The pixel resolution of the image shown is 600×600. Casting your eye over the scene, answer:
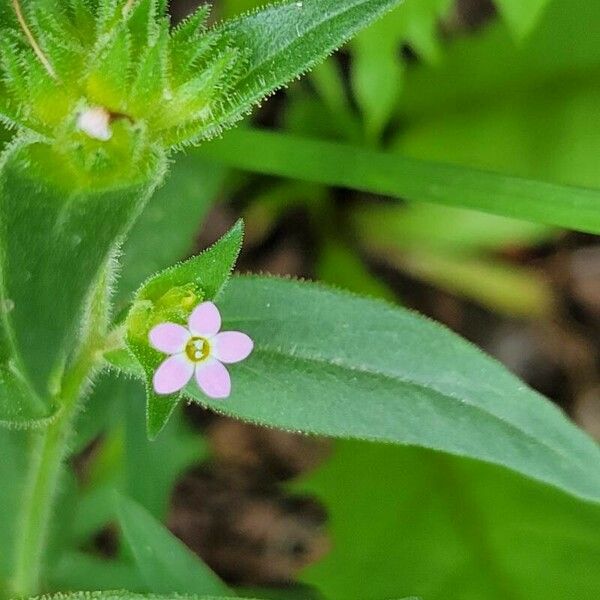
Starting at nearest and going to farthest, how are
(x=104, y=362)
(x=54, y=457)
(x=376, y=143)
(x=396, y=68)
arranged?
(x=104, y=362), (x=54, y=457), (x=396, y=68), (x=376, y=143)

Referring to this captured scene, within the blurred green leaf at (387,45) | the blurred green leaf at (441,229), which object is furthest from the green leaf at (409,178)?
the blurred green leaf at (441,229)

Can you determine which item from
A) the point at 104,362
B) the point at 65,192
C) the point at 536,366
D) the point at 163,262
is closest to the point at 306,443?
the point at 536,366

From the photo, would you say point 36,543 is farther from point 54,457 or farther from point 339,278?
point 339,278

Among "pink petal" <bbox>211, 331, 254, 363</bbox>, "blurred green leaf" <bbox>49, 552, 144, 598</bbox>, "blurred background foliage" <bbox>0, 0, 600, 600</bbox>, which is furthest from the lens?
"blurred background foliage" <bbox>0, 0, 600, 600</bbox>

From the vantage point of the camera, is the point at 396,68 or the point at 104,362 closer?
the point at 104,362

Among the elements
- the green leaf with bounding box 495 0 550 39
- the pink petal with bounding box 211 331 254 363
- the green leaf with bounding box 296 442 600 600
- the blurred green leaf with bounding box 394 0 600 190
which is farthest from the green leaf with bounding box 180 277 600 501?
the blurred green leaf with bounding box 394 0 600 190

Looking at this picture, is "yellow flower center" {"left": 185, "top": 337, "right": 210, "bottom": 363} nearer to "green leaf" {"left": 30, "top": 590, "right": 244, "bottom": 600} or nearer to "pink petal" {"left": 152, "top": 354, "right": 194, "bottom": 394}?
"pink petal" {"left": 152, "top": 354, "right": 194, "bottom": 394}
